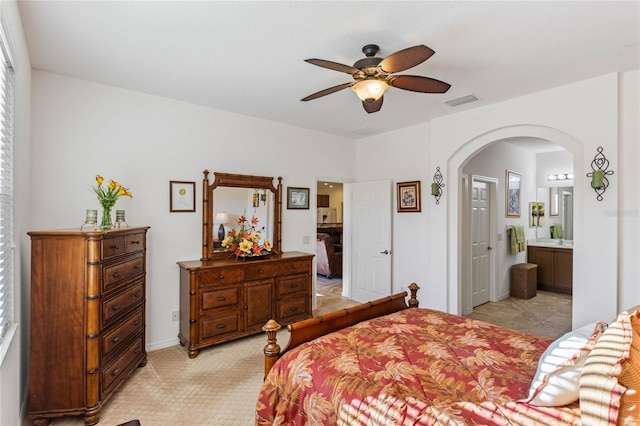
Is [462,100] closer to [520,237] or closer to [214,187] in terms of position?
[214,187]

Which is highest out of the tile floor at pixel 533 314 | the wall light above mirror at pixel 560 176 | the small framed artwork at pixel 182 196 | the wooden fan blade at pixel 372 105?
the wooden fan blade at pixel 372 105

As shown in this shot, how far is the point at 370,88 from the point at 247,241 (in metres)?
2.30

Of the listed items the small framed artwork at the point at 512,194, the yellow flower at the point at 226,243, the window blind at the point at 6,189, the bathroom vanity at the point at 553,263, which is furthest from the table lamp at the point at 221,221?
the bathroom vanity at the point at 553,263

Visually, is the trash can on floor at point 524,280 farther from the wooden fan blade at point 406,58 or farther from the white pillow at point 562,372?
the wooden fan blade at point 406,58

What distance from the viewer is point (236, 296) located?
11.6ft

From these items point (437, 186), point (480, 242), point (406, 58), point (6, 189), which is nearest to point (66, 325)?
point (6, 189)

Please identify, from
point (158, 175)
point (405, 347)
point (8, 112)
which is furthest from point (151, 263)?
point (405, 347)

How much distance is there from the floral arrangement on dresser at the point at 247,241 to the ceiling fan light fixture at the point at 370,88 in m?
2.20

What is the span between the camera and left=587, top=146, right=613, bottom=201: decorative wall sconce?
9.50ft

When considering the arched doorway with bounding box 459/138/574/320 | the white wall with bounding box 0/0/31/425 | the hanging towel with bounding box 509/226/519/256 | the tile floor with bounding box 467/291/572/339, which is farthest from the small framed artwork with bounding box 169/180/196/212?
the hanging towel with bounding box 509/226/519/256

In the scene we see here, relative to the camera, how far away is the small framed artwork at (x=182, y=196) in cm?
358

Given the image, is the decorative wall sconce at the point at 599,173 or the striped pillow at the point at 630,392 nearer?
the striped pillow at the point at 630,392

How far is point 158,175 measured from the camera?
11.4 ft

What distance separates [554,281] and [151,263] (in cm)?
662
